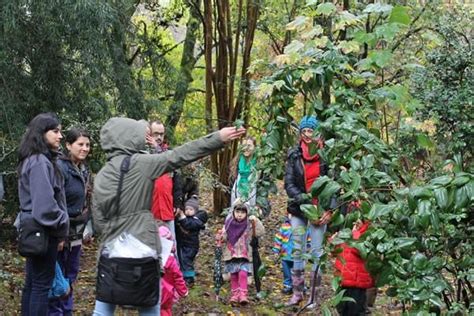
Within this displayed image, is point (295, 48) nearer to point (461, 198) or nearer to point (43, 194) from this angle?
point (461, 198)

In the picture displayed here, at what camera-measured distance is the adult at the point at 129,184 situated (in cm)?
373

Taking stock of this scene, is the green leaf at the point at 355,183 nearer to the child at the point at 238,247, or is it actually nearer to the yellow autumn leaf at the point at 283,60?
the yellow autumn leaf at the point at 283,60

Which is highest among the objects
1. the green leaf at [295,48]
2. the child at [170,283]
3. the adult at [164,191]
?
the green leaf at [295,48]

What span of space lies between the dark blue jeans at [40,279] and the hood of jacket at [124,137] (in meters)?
0.97

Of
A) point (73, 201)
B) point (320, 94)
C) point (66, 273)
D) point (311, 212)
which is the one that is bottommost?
point (66, 273)

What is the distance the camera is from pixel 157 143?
5.97 m

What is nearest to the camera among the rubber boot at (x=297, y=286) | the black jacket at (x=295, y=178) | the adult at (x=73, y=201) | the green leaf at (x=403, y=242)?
the green leaf at (x=403, y=242)

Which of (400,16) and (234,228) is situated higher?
(400,16)

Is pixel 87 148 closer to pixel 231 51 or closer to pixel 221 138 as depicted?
pixel 221 138

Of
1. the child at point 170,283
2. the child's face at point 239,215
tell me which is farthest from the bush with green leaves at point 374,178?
the child's face at point 239,215

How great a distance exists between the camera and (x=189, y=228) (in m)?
6.83

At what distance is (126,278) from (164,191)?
8.45 ft

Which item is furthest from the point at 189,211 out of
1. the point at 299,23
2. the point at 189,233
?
the point at 299,23

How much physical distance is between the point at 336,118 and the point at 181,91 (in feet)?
22.2
